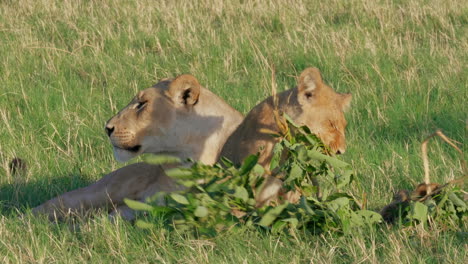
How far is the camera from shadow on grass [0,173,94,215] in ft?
17.5

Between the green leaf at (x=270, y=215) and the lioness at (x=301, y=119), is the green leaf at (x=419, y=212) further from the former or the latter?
the green leaf at (x=270, y=215)

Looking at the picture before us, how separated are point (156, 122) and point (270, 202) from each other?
931 mm

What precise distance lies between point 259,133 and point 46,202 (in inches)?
62.0

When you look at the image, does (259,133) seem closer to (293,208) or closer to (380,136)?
(293,208)

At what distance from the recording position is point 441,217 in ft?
13.9

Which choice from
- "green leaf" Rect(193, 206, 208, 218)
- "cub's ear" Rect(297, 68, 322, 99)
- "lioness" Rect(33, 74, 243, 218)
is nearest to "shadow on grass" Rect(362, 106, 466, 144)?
"lioness" Rect(33, 74, 243, 218)

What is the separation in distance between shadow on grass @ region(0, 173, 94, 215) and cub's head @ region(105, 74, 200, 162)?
81 centimetres

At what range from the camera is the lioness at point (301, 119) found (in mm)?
4160

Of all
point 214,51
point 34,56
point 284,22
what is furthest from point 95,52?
point 284,22

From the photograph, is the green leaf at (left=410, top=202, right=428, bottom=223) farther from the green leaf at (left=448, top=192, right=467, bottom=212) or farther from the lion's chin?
the lion's chin

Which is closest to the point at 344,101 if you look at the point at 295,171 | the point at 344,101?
the point at 344,101

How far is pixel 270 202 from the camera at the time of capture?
423 cm

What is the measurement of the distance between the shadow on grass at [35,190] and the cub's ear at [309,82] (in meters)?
1.94

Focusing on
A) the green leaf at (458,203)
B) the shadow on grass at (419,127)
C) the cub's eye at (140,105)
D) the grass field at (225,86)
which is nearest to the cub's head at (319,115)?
the grass field at (225,86)
